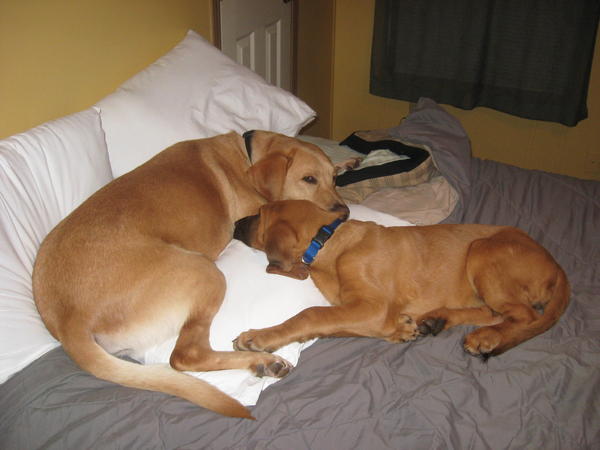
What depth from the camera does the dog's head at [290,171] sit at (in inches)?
116

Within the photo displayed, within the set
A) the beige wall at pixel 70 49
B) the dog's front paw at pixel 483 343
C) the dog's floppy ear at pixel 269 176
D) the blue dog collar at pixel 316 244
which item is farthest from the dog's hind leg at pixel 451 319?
the beige wall at pixel 70 49

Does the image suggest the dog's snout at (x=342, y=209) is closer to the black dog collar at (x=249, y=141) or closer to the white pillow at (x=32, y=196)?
the black dog collar at (x=249, y=141)

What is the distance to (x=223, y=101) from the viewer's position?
3197mm

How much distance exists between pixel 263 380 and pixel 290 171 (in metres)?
1.44

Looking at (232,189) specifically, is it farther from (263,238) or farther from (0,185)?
(0,185)

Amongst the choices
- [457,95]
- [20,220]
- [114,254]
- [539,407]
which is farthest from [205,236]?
[457,95]

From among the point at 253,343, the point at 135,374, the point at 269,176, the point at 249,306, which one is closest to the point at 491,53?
the point at 269,176

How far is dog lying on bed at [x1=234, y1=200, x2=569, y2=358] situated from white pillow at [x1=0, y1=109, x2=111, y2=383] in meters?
0.83

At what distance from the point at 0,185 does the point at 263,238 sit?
1.19 metres

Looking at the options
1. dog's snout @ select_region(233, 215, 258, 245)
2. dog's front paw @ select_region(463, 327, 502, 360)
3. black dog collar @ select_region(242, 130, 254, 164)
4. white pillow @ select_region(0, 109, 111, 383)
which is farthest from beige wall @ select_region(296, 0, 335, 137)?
dog's front paw @ select_region(463, 327, 502, 360)

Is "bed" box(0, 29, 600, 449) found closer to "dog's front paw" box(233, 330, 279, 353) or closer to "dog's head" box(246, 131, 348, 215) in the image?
"dog's front paw" box(233, 330, 279, 353)

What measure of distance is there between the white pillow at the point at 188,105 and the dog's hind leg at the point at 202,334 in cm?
98

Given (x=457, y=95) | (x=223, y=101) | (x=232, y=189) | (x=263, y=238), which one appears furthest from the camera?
(x=457, y=95)

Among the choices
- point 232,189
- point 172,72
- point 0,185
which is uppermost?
point 172,72
